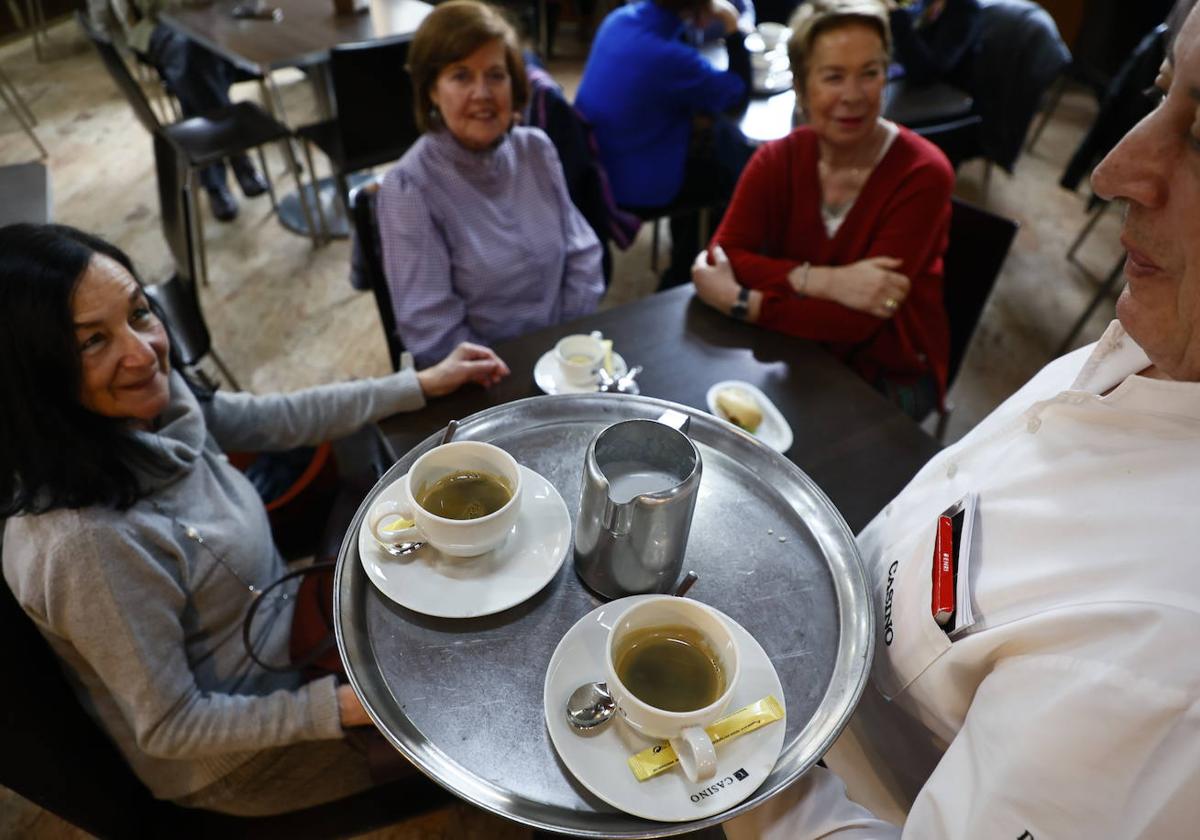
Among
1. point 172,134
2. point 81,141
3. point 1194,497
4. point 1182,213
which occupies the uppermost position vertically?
point 1182,213

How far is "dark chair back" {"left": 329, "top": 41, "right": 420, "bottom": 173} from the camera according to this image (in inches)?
103

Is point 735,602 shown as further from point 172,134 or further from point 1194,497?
point 172,134

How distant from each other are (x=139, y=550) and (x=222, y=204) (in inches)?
130

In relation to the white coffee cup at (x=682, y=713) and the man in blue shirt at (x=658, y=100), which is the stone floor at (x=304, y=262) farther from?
the white coffee cup at (x=682, y=713)

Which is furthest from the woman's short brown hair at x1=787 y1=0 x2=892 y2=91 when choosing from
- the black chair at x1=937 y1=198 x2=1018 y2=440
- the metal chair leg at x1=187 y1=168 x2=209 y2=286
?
the metal chair leg at x1=187 y1=168 x2=209 y2=286

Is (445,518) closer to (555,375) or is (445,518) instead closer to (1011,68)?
(555,375)

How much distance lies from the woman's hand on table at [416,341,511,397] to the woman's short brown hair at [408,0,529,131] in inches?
30.1

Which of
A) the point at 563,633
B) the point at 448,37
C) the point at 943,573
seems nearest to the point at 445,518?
the point at 563,633

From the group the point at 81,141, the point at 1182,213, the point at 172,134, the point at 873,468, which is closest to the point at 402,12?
the point at 172,134

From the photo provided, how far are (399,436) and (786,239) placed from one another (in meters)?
1.03

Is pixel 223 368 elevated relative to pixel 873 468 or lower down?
lower down

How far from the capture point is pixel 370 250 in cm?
166

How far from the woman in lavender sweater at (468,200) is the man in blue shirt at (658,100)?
0.79 meters

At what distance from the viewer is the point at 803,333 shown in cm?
141
